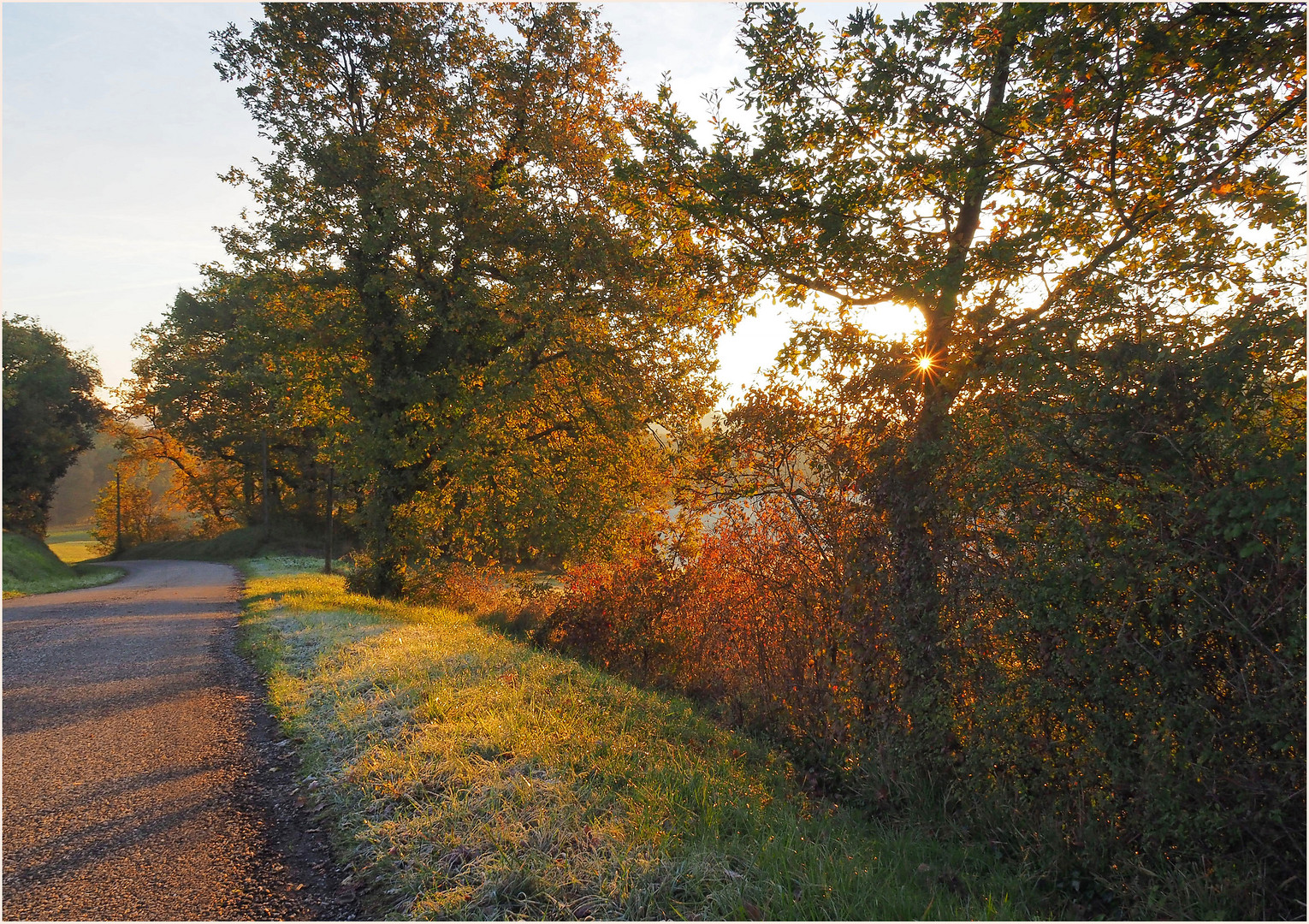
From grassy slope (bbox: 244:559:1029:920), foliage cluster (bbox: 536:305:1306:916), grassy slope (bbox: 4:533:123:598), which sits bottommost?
grassy slope (bbox: 4:533:123:598)

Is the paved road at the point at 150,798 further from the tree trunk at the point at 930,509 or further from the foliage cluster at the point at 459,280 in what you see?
the foliage cluster at the point at 459,280

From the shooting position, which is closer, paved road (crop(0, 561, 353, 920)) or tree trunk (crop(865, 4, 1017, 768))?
paved road (crop(0, 561, 353, 920))

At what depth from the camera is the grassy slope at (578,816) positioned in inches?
146

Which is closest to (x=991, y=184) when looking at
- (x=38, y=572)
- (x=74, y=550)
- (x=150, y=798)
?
(x=150, y=798)

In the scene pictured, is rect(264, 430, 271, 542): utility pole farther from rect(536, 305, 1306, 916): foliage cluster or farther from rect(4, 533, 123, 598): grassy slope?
rect(536, 305, 1306, 916): foliage cluster

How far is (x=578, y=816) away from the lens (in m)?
4.39

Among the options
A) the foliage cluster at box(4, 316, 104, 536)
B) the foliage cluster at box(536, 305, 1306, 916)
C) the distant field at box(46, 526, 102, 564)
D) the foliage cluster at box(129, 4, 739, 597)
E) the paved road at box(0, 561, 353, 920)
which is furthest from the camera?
the distant field at box(46, 526, 102, 564)

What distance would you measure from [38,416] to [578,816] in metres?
46.5

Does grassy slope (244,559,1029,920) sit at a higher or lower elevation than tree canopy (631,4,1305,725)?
lower

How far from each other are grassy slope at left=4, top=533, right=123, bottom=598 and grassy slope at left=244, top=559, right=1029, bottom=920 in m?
23.0

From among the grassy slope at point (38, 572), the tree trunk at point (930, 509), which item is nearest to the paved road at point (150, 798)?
the tree trunk at point (930, 509)

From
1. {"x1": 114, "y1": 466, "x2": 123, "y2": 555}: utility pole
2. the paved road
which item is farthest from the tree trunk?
{"x1": 114, "y1": 466, "x2": 123, "y2": 555}: utility pole

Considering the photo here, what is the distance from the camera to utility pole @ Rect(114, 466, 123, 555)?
49688mm

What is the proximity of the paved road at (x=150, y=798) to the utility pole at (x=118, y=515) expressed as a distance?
155ft
